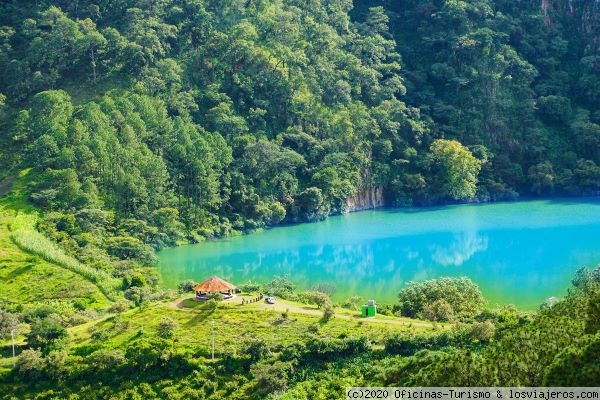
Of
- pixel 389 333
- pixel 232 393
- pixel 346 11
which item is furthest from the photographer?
pixel 346 11

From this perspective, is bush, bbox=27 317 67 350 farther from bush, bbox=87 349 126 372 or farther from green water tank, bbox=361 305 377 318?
green water tank, bbox=361 305 377 318

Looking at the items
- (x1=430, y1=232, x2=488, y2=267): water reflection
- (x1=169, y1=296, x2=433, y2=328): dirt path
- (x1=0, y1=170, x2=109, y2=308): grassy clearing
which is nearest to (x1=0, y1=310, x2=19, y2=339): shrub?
(x1=0, y1=170, x2=109, y2=308): grassy clearing

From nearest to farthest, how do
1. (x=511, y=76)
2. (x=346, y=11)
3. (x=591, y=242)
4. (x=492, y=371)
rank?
(x=492, y=371) < (x=591, y=242) < (x=511, y=76) < (x=346, y=11)

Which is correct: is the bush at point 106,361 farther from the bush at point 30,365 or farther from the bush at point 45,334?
the bush at point 45,334

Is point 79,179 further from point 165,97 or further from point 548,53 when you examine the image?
point 548,53

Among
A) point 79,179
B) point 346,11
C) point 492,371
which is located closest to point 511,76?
point 346,11
